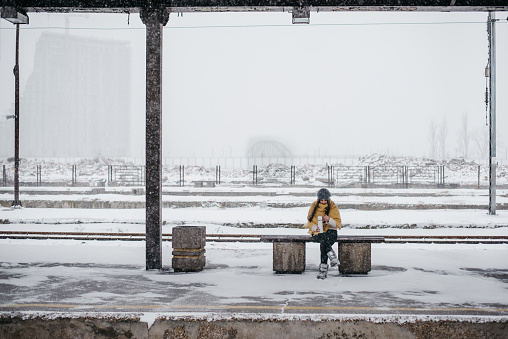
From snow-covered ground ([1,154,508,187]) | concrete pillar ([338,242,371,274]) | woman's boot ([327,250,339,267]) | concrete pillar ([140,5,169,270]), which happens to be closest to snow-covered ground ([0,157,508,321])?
concrete pillar ([338,242,371,274])

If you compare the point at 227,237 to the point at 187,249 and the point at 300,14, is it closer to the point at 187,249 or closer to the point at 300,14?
the point at 187,249

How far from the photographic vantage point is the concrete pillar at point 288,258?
30.1 ft

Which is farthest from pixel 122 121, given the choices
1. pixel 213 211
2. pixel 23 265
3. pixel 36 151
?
pixel 23 265

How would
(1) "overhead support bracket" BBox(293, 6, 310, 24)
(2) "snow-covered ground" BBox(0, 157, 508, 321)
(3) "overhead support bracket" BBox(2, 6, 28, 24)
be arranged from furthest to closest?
(3) "overhead support bracket" BBox(2, 6, 28, 24) → (1) "overhead support bracket" BBox(293, 6, 310, 24) → (2) "snow-covered ground" BBox(0, 157, 508, 321)

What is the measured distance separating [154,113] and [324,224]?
3945 mm

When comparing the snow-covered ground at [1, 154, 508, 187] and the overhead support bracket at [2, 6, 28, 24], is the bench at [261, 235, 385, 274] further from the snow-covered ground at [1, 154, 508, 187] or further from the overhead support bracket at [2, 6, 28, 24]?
the snow-covered ground at [1, 154, 508, 187]

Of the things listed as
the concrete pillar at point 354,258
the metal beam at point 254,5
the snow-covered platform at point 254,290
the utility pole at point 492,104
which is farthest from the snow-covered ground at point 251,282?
→ the metal beam at point 254,5

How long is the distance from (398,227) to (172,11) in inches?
491

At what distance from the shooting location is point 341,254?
30.4 feet

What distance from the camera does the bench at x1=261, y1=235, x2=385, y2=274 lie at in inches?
361

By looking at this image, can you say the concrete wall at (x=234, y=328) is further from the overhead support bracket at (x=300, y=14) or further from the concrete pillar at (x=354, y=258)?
the overhead support bracket at (x=300, y=14)

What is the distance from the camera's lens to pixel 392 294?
7.33 metres

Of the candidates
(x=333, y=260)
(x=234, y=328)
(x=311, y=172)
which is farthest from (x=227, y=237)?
(x=311, y=172)

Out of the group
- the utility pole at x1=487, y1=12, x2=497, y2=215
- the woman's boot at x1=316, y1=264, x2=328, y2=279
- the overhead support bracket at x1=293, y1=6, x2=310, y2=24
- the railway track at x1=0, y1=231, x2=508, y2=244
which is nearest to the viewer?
the woman's boot at x1=316, y1=264, x2=328, y2=279
